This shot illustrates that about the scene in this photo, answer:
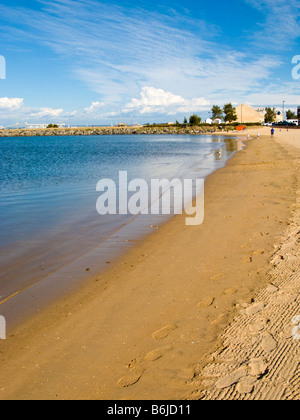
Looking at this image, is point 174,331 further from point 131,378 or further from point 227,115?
point 227,115

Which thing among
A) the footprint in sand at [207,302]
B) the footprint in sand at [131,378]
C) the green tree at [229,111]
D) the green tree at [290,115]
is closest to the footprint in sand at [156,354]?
the footprint in sand at [131,378]

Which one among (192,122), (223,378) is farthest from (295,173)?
(192,122)

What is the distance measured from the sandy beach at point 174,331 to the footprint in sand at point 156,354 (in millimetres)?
11

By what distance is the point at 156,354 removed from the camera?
3.61m

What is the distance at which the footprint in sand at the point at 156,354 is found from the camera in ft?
11.6

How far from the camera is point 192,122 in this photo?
146 metres

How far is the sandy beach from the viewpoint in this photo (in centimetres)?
313

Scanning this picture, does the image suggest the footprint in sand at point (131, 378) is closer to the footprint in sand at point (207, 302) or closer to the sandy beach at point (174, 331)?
the sandy beach at point (174, 331)

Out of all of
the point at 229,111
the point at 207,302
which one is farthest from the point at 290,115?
the point at 207,302

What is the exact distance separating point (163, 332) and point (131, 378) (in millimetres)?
861

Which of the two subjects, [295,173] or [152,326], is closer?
[152,326]

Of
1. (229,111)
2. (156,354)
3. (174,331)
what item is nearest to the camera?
(156,354)
